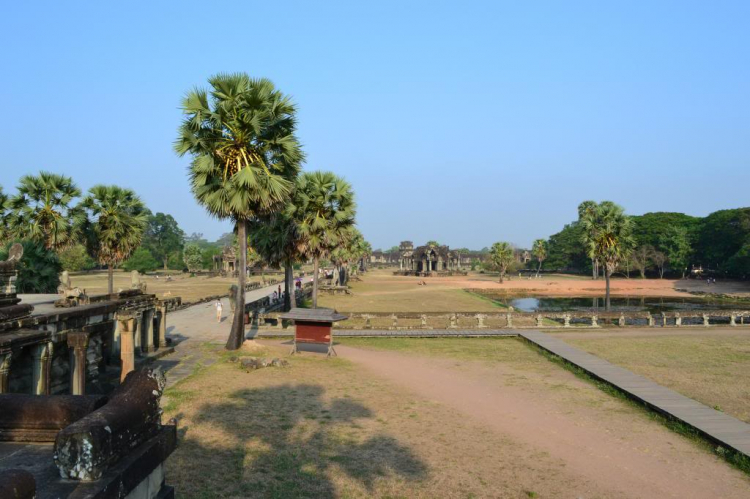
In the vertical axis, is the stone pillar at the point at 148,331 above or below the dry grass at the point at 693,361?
above

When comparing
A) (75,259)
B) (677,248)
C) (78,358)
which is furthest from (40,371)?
(677,248)

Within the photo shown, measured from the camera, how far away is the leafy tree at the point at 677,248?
8981cm

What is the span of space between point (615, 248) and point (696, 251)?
6204 cm

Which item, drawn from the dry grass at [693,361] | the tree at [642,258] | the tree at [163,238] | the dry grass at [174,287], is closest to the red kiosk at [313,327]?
the dry grass at [693,361]

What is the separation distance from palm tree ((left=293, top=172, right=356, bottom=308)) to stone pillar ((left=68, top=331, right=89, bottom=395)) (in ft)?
54.3

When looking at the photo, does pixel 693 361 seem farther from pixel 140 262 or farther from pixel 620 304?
pixel 140 262

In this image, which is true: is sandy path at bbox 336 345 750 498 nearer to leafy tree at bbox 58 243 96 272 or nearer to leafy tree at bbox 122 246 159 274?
leafy tree at bbox 58 243 96 272

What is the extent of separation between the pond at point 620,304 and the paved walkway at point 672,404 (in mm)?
31497

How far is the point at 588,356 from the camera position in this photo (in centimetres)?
1923

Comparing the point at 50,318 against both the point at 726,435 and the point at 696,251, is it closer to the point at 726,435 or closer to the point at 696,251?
the point at 726,435

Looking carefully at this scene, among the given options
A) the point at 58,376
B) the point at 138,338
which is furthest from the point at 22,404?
the point at 138,338

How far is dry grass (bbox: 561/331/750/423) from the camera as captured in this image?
44.8ft

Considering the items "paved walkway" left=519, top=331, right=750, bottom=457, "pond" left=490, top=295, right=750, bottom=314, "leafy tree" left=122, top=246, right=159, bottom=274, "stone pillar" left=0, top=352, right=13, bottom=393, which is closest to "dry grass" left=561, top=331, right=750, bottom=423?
"paved walkway" left=519, top=331, right=750, bottom=457

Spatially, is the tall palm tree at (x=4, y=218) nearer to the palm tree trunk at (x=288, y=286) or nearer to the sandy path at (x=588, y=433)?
the palm tree trunk at (x=288, y=286)
